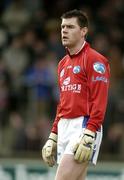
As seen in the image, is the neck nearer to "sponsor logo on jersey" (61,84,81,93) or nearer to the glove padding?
"sponsor logo on jersey" (61,84,81,93)

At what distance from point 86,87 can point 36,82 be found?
5092mm

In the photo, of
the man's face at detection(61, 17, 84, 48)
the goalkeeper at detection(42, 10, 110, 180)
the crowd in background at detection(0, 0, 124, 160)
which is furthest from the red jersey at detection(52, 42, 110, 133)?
the crowd in background at detection(0, 0, 124, 160)

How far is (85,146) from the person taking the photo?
7109mm

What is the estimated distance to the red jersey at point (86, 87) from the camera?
721 centimetres

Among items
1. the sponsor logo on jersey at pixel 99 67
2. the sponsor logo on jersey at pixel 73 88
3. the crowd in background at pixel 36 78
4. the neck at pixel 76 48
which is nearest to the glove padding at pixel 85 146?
the sponsor logo on jersey at pixel 73 88

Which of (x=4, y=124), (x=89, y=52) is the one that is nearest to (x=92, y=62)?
(x=89, y=52)

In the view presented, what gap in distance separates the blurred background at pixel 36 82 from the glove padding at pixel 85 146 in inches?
199

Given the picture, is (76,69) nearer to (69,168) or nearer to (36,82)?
(69,168)

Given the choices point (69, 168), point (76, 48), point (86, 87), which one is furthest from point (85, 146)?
point (76, 48)

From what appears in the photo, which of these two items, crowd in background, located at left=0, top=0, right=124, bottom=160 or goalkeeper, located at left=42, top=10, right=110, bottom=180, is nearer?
goalkeeper, located at left=42, top=10, right=110, bottom=180

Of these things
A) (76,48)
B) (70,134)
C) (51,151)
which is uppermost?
(76,48)

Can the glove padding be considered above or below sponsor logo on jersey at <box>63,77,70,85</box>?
below

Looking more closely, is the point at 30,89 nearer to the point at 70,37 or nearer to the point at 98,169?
the point at 98,169

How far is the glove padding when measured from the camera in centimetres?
711
